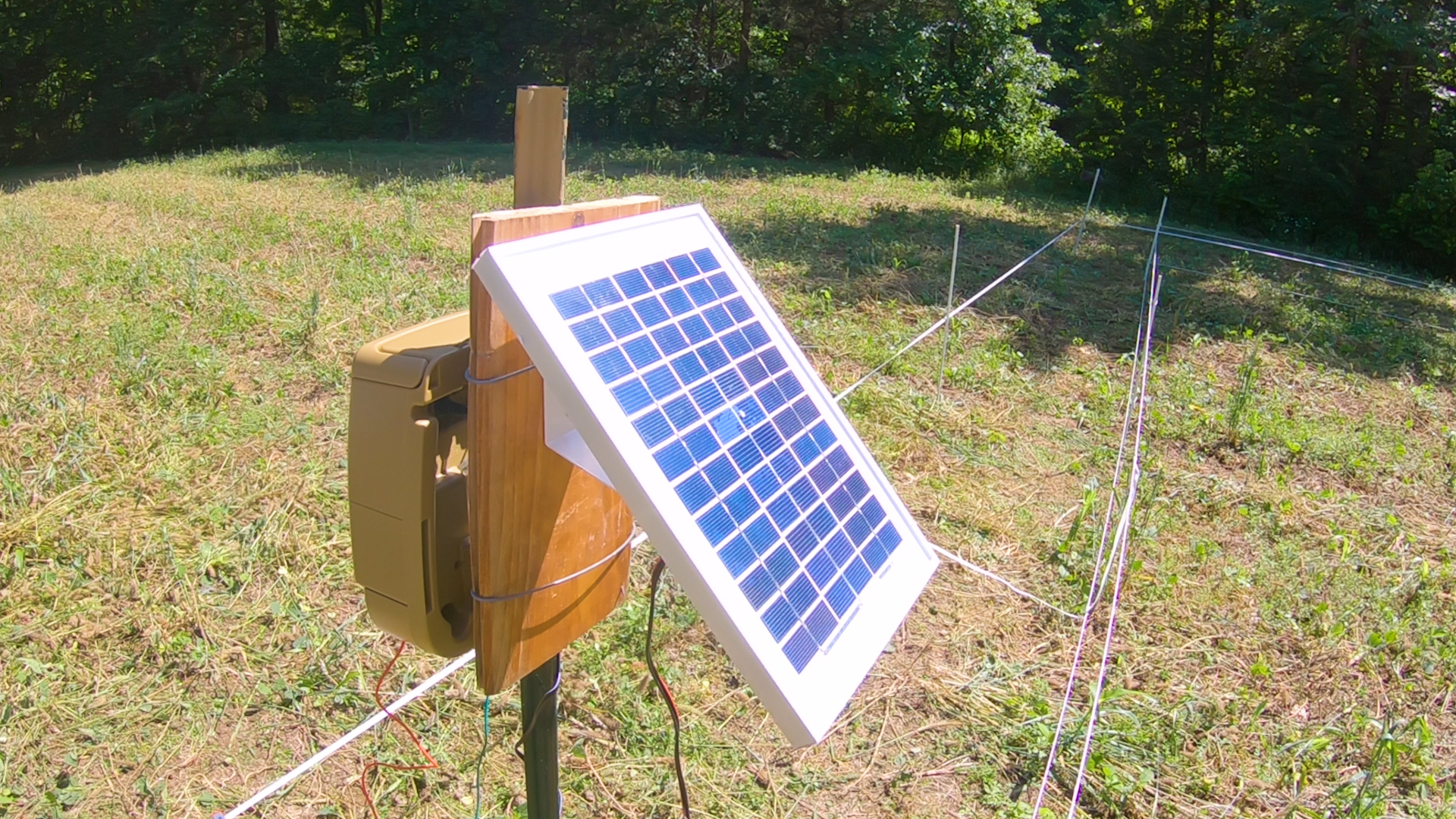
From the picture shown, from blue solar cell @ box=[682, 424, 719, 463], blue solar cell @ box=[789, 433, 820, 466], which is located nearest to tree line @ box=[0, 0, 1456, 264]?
blue solar cell @ box=[789, 433, 820, 466]

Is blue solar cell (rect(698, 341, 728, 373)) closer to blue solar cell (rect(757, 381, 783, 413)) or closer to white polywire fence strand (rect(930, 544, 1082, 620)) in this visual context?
blue solar cell (rect(757, 381, 783, 413))

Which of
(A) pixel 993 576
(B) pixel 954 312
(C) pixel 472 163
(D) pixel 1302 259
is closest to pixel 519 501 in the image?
(A) pixel 993 576

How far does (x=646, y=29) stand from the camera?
1869cm

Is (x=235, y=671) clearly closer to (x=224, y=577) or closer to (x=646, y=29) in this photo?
(x=224, y=577)

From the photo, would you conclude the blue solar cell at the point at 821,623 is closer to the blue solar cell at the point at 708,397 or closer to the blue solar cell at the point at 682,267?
the blue solar cell at the point at 708,397

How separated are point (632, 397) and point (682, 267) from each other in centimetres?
39

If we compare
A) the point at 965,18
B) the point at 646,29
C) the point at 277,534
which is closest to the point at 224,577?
the point at 277,534

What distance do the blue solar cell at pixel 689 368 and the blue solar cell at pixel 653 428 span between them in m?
0.12

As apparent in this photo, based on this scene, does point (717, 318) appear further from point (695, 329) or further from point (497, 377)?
point (497, 377)

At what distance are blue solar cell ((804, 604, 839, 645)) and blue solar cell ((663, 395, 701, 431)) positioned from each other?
317mm

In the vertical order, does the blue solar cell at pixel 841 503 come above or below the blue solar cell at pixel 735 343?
below

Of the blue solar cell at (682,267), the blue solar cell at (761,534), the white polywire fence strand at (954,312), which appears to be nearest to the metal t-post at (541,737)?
the blue solar cell at (761,534)

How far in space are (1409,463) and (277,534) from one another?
5619 millimetres

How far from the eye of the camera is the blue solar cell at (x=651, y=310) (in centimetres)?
135
